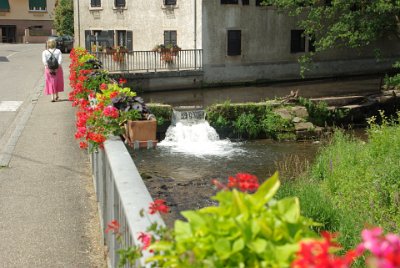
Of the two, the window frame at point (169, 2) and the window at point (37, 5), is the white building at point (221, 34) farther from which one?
the window at point (37, 5)

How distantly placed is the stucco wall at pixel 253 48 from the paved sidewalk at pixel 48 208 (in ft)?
64.3

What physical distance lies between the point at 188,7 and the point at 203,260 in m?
29.4

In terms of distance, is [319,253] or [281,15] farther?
[281,15]

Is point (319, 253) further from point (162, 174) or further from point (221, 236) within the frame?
point (162, 174)

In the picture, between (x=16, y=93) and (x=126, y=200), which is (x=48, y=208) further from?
(x=16, y=93)

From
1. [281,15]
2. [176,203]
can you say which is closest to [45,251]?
[176,203]

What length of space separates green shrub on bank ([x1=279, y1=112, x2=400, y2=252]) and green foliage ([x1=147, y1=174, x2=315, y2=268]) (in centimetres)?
623

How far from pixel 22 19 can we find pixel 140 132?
63790 millimetres

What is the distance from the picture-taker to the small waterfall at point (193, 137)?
17.8m

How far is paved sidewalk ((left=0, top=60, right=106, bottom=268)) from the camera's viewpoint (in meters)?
5.45

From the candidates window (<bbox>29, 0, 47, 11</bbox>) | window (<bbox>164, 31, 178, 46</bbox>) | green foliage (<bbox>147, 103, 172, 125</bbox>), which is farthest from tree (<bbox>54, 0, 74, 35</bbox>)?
green foliage (<bbox>147, 103, 172, 125</bbox>)

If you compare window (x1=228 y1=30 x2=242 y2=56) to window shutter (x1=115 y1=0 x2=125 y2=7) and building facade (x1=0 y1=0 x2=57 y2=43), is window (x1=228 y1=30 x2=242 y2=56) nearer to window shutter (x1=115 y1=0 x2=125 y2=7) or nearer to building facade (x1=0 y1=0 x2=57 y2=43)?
window shutter (x1=115 y1=0 x2=125 y2=7)

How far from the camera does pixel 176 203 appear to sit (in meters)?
11.9

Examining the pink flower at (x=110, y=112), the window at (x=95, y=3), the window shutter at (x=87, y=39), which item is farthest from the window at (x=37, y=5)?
the pink flower at (x=110, y=112)
